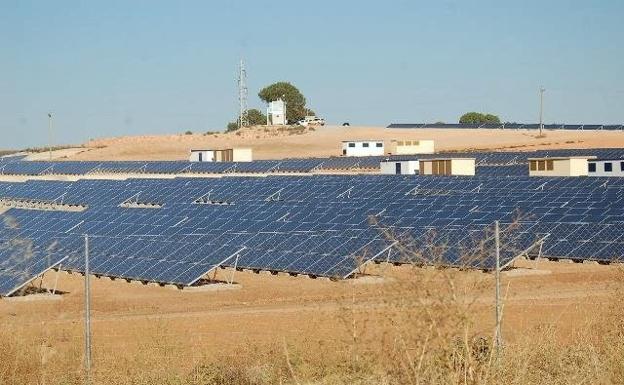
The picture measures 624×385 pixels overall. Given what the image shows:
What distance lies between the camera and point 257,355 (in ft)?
55.9

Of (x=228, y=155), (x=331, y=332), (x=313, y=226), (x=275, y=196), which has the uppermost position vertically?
(x=228, y=155)

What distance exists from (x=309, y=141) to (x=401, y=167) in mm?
52143

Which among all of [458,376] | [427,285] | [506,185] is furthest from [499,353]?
[506,185]

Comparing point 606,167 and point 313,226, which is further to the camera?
point 606,167

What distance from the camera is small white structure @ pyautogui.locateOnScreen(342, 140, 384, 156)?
9700cm

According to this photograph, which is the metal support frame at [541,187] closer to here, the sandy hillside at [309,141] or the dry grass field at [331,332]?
the dry grass field at [331,332]

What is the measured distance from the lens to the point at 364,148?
3851 inches

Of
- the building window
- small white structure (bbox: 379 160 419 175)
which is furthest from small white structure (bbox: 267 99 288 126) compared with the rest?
the building window

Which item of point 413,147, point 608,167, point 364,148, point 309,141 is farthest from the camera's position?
point 309,141

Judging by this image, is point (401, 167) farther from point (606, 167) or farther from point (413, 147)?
point (413, 147)

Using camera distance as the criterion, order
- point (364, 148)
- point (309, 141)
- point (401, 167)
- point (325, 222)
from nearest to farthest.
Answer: point (325, 222) < point (401, 167) < point (364, 148) < point (309, 141)

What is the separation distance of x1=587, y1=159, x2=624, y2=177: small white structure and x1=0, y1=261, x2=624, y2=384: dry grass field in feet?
91.2

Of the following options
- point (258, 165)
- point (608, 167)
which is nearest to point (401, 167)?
point (608, 167)

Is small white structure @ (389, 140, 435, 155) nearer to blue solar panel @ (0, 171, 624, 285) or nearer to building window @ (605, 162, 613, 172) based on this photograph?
building window @ (605, 162, 613, 172)
